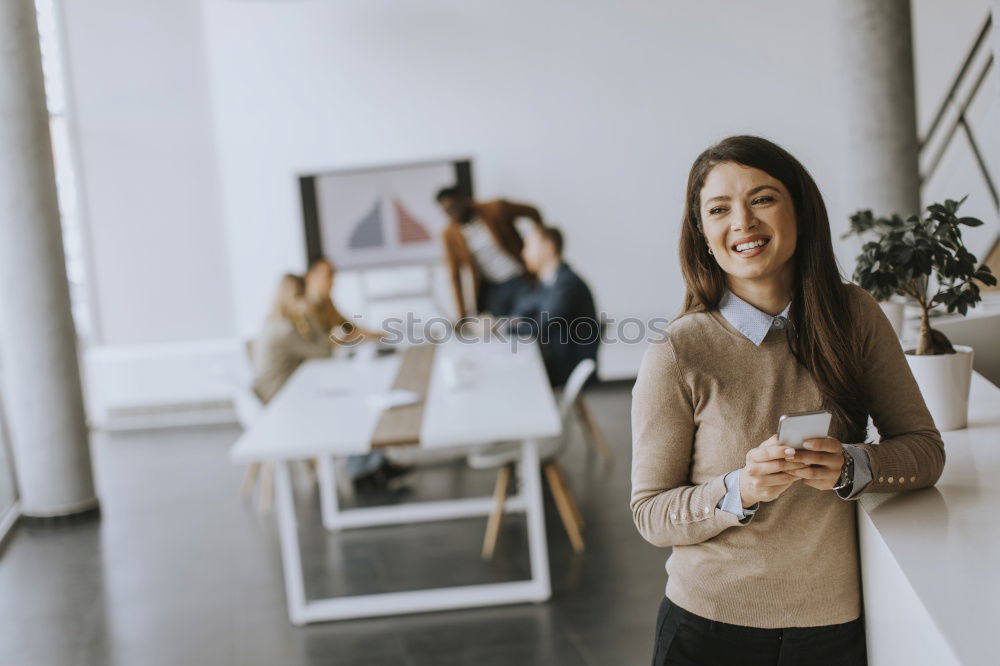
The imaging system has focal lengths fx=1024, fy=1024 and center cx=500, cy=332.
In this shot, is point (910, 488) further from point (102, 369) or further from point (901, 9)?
point (102, 369)

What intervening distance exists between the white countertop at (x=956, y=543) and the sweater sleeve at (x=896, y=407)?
0.05 m

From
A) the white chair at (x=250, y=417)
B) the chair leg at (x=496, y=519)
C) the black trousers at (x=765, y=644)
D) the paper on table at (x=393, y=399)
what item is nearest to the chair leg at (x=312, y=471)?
the white chair at (x=250, y=417)

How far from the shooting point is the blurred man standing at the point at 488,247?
702 centimetres

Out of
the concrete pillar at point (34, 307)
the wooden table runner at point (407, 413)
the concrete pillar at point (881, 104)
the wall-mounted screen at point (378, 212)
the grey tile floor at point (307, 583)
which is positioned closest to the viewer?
the grey tile floor at point (307, 583)

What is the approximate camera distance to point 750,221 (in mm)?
1679

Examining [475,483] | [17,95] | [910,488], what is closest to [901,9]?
[475,483]

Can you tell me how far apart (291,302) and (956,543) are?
5.02 meters

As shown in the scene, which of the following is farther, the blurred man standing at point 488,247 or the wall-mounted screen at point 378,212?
the wall-mounted screen at point 378,212

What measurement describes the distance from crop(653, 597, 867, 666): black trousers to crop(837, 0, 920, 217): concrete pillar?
4146mm

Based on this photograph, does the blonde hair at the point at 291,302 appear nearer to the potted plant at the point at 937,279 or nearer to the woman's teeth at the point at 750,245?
the potted plant at the point at 937,279

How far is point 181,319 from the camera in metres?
8.38

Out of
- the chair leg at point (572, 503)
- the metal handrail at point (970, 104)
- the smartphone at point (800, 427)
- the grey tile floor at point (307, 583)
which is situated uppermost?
the metal handrail at point (970, 104)

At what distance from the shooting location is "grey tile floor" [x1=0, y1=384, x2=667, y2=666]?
157 inches

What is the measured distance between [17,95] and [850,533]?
5138 mm
